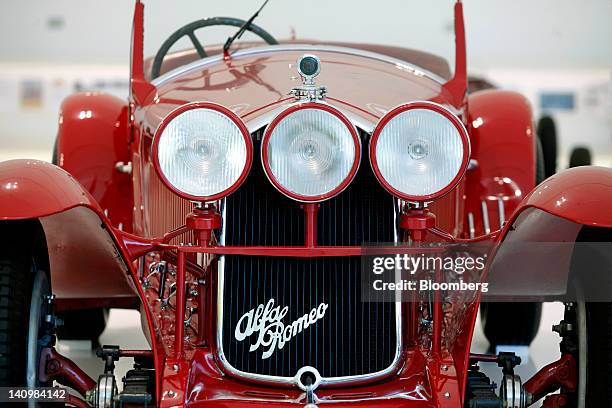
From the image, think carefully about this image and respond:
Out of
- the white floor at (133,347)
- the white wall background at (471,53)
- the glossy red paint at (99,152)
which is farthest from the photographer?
the white wall background at (471,53)

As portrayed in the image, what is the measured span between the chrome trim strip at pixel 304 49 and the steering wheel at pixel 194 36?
20cm

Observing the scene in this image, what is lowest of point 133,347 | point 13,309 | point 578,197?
point 133,347

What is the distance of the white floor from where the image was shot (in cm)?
411

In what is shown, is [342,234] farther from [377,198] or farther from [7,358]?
[7,358]

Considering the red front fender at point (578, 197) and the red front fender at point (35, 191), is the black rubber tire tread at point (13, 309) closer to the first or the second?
the red front fender at point (35, 191)

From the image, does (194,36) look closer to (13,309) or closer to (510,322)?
(13,309)

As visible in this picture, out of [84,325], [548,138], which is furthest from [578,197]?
[548,138]

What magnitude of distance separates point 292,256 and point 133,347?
6.23 feet

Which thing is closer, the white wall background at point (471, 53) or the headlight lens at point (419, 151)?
the headlight lens at point (419, 151)

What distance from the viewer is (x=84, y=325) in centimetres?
444

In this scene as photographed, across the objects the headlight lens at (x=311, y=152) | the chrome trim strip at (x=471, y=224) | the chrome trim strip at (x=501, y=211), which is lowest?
the chrome trim strip at (x=471, y=224)

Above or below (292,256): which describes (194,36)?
above

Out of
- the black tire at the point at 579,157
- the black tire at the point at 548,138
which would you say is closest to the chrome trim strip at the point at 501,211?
the black tire at the point at 548,138

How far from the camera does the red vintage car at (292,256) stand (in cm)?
258
